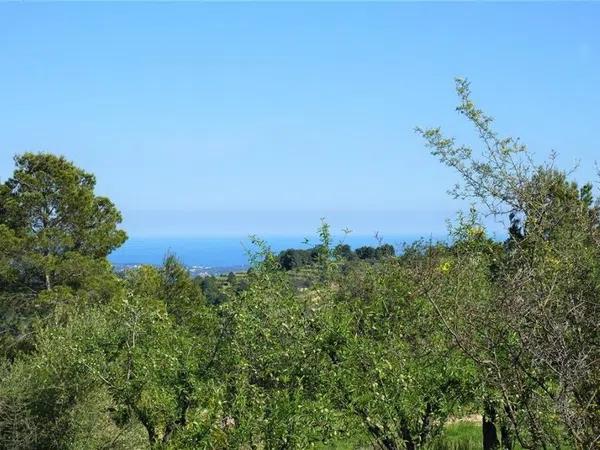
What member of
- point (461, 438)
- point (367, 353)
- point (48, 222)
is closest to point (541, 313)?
point (367, 353)

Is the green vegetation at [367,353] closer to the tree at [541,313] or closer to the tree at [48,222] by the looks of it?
the tree at [541,313]

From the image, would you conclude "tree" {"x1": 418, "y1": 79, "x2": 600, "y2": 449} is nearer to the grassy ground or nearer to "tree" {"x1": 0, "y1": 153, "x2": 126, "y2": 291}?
the grassy ground

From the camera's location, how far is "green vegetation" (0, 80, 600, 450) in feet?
19.8

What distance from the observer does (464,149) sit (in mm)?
7004

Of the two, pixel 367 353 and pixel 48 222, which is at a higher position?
pixel 48 222

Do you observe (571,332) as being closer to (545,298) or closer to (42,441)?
(545,298)

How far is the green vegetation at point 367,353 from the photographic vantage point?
19.8ft

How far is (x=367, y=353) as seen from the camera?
8969 mm

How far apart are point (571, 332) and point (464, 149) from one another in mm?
2074

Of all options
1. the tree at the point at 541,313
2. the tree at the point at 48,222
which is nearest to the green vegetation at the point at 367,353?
the tree at the point at 541,313

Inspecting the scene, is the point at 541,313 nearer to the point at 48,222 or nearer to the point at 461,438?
the point at 461,438

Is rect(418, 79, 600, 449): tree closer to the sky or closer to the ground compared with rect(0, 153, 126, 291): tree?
closer to the ground

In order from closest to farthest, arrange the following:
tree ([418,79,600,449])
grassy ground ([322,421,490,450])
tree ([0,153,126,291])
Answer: tree ([418,79,600,449])
grassy ground ([322,421,490,450])
tree ([0,153,126,291])

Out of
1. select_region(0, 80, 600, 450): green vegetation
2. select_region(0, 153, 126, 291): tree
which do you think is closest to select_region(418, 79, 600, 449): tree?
select_region(0, 80, 600, 450): green vegetation
